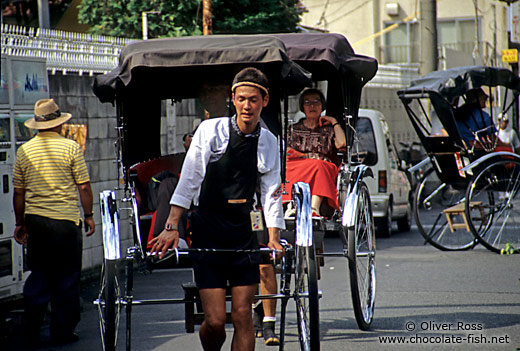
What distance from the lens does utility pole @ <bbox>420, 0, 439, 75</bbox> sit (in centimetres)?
1859

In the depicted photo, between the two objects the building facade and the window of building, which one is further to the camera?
the window of building

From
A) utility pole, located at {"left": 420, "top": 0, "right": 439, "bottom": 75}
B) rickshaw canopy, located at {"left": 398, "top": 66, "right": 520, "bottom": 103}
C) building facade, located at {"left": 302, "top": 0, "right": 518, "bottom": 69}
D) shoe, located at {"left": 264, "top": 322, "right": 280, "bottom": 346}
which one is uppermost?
building facade, located at {"left": 302, "top": 0, "right": 518, "bottom": 69}

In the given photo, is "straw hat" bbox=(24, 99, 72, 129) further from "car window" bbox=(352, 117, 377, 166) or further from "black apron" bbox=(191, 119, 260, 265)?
"car window" bbox=(352, 117, 377, 166)

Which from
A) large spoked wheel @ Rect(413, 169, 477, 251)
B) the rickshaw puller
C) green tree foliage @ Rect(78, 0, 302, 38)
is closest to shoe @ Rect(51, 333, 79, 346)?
the rickshaw puller

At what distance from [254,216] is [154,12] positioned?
50.7ft

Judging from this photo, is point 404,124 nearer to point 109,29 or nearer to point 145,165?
point 109,29

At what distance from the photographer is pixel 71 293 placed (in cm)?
736

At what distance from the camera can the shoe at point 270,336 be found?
633 centimetres

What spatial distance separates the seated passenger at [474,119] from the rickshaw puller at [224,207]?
6872mm

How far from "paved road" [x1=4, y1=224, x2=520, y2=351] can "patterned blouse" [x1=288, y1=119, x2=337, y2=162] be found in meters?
1.49

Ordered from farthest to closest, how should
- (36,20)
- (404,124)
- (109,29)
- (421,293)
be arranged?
1. (36,20)
2. (404,124)
3. (109,29)
4. (421,293)

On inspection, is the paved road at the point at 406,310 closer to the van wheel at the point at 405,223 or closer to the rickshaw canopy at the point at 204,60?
the rickshaw canopy at the point at 204,60

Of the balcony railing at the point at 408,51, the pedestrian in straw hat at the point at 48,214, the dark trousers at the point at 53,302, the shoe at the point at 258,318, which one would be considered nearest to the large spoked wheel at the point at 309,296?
the shoe at the point at 258,318

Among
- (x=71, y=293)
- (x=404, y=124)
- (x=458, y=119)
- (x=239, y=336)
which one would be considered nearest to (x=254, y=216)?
(x=239, y=336)
